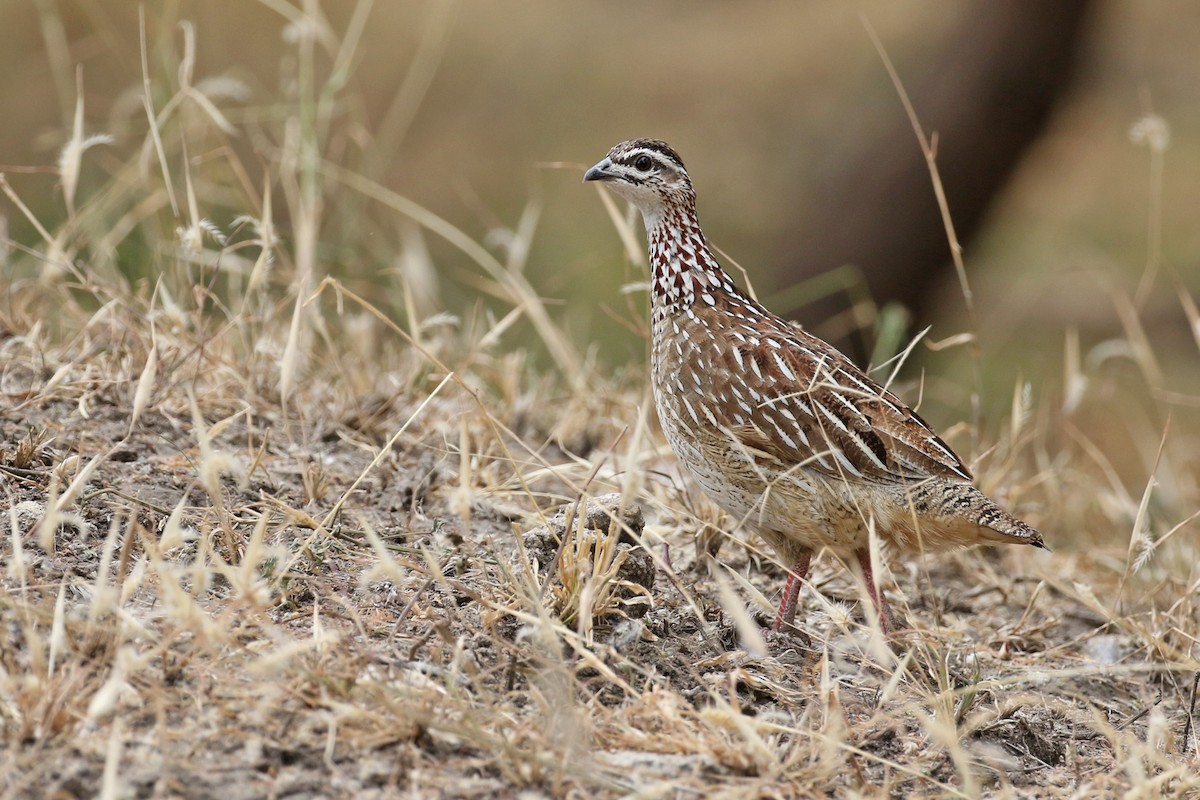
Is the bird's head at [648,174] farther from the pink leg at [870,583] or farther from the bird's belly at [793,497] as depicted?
the pink leg at [870,583]

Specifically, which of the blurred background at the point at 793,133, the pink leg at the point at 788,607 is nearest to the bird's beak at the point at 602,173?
the pink leg at the point at 788,607

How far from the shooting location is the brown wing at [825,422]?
3912 mm

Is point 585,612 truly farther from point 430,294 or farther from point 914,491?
point 430,294

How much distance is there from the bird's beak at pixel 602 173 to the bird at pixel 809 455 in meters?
0.69

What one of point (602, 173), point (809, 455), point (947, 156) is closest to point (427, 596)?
point (809, 455)

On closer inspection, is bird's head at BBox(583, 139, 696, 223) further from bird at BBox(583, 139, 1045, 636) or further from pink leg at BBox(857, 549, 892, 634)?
pink leg at BBox(857, 549, 892, 634)

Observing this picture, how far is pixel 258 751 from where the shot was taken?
2730 millimetres

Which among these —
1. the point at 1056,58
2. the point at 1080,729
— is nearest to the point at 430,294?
the point at 1080,729

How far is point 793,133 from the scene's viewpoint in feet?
44.8

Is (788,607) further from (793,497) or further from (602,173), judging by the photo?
(602,173)

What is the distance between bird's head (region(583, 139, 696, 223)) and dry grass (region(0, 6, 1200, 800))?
30.5 inches

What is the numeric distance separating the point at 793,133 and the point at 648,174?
9.58 m

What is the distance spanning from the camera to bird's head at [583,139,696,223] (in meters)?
4.49

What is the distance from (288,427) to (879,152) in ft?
18.6
